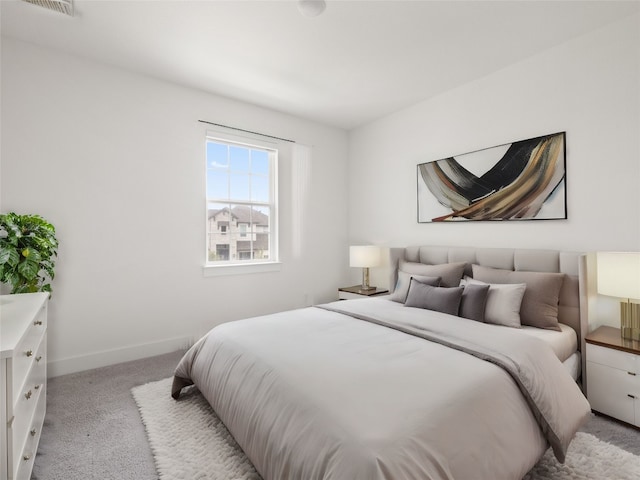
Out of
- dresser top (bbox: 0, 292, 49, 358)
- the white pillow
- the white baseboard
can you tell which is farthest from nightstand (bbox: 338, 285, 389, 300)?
dresser top (bbox: 0, 292, 49, 358)

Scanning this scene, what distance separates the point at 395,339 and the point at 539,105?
2.45m

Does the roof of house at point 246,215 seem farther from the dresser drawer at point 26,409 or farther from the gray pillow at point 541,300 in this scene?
the gray pillow at point 541,300

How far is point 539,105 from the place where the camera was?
284 centimetres

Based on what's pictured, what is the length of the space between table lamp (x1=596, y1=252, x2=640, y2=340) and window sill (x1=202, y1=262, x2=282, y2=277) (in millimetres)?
3089

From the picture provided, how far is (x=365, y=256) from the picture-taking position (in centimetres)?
403

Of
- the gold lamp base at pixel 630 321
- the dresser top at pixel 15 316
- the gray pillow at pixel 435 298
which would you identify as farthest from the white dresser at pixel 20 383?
the gold lamp base at pixel 630 321

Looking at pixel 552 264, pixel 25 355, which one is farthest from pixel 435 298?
pixel 25 355

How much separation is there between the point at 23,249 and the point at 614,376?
4033mm

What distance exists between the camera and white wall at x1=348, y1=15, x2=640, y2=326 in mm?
2393

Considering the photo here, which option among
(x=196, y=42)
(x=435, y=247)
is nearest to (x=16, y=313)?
(x=196, y=42)

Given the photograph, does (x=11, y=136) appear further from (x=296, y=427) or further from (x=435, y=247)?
(x=435, y=247)

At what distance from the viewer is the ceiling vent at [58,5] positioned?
2.21 meters

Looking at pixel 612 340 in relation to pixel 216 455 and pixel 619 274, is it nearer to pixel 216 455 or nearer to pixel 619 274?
pixel 619 274

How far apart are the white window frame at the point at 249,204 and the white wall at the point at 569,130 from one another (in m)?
1.62
